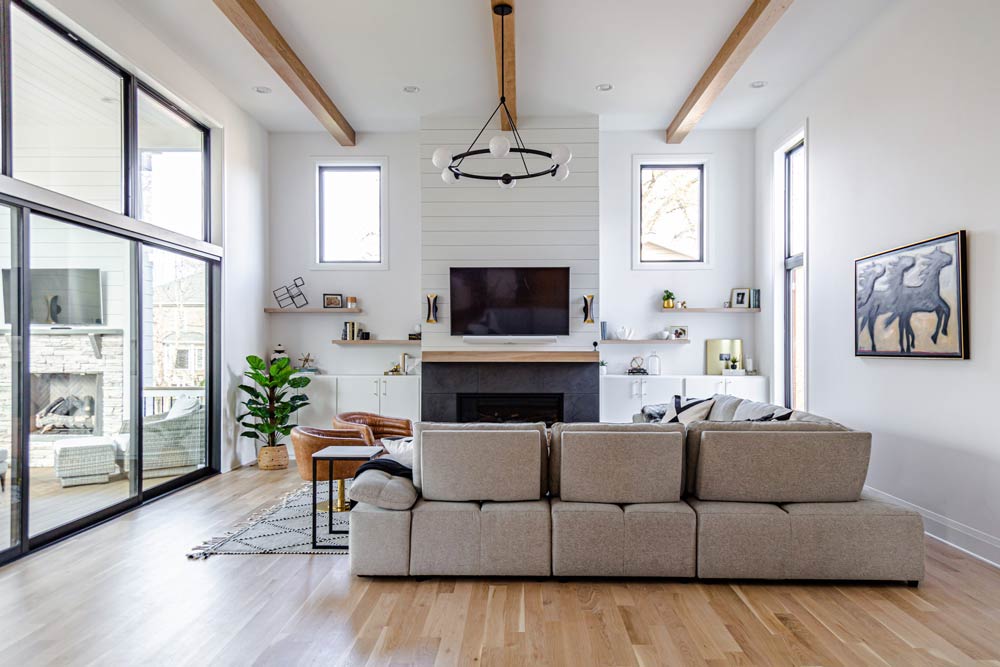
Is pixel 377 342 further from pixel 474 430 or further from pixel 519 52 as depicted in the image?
pixel 474 430

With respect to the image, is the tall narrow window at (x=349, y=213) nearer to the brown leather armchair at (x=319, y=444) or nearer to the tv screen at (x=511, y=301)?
the tv screen at (x=511, y=301)

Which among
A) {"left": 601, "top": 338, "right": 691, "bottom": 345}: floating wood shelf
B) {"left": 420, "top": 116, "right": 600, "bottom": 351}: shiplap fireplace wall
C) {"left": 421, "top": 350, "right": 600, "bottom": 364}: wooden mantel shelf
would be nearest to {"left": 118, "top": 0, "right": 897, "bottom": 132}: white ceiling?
{"left": 420, "top": 116, "right": 600, "bottom": 351}: shiplap fireplace wall

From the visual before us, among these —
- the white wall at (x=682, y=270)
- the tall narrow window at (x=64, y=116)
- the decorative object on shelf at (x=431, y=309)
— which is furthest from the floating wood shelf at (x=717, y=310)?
the tall narrow window at (x=64, y=116)

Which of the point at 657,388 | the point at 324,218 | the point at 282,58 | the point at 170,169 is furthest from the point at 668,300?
the point at 170,169

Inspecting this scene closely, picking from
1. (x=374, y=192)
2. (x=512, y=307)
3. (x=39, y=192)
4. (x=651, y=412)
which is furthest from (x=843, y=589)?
(x=374, y=192)

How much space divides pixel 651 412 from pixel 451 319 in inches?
92.8

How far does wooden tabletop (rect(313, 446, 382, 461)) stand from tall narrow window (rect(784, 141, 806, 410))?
4508 millimetres

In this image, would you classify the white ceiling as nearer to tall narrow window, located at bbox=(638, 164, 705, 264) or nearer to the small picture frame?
tall narrow window, located at bbox=(638, 164, 705, 264)

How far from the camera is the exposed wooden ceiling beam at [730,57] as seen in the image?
448cm

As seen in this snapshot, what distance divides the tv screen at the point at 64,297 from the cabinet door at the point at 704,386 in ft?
18.5

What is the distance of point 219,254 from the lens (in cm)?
632

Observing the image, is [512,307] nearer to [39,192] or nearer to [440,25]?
[440,25]

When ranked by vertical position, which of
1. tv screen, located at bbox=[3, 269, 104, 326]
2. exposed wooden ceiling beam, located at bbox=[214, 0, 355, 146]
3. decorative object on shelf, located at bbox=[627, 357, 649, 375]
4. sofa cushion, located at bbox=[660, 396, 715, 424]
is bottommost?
sofa cushion, located at bbox=[660, 396, 715, 424]

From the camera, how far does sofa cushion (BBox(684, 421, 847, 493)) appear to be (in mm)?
3422
